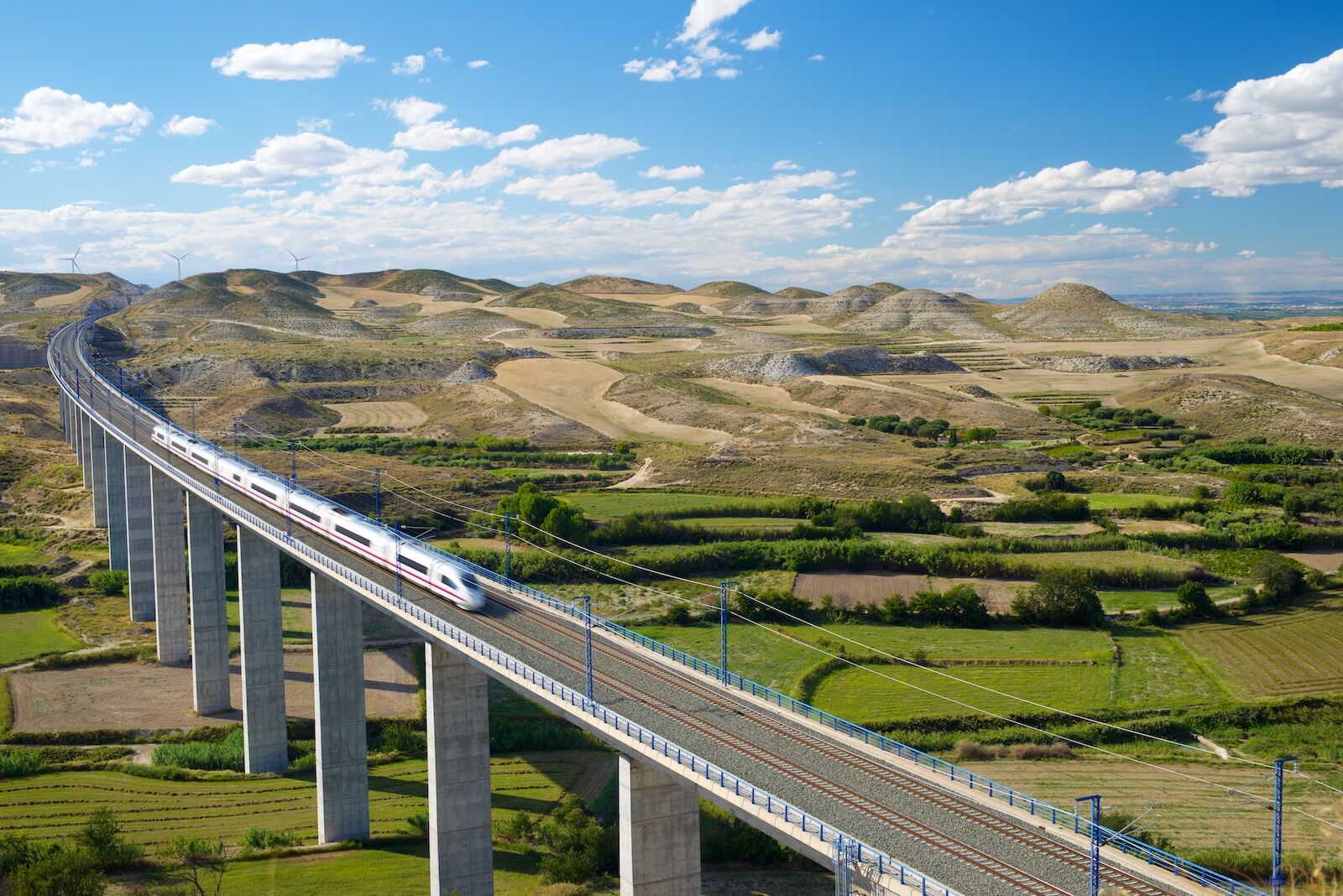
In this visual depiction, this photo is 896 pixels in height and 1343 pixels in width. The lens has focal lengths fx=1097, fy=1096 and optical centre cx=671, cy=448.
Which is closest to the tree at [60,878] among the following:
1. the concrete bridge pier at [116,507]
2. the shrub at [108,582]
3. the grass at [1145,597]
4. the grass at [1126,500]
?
the shrub at [108,582]

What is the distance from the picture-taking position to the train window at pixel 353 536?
5166 centimetres

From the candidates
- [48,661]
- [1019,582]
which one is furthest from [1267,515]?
[48,661]

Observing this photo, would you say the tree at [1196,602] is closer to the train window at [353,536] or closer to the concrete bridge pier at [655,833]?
the concrete bridge pier at [655,833]

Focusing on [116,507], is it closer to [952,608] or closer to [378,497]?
[378,497]

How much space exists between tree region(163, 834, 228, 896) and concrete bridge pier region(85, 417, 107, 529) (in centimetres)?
5708

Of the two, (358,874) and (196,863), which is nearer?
(196,863)

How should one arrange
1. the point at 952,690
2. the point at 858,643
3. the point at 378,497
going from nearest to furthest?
1. the point at 952,690
2. the point at 378,497
3. the point at 858,643

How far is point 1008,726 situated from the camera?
2103 inches

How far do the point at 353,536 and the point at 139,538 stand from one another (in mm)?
31829

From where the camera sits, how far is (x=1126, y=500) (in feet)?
323

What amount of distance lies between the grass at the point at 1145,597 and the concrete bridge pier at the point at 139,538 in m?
64.2

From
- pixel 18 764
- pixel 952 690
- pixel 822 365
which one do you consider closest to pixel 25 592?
pixel 18 764

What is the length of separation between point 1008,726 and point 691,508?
44.8 meters

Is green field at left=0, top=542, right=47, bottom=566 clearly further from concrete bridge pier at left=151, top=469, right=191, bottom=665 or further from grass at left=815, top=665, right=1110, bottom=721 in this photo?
grass at left=815, top=665, right=1110, bottom=721
